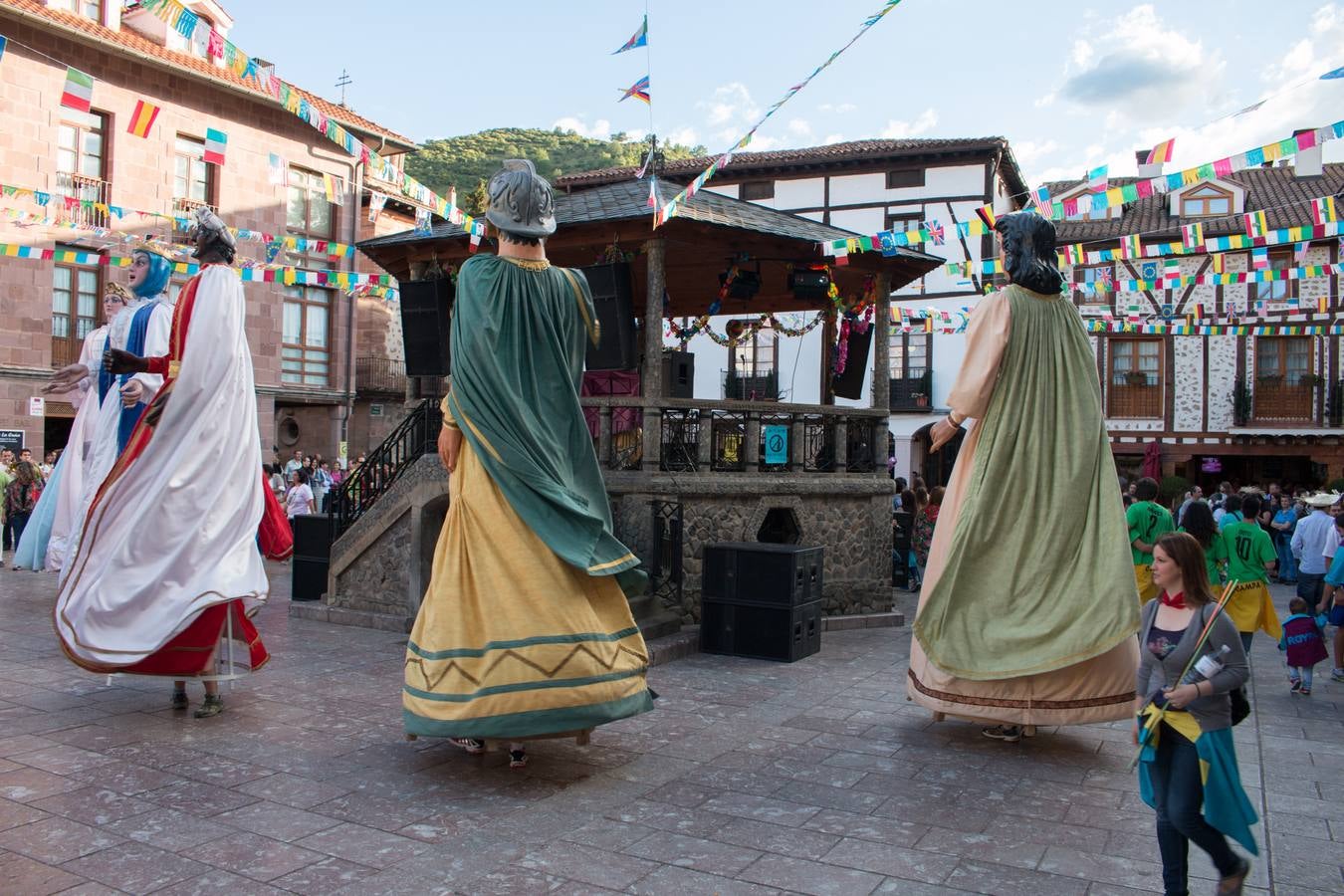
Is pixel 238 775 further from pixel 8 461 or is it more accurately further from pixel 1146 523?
pixel 8 461

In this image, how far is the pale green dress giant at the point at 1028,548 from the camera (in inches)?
214

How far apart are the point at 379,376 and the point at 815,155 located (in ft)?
44.7

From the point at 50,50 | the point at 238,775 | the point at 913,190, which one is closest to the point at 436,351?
the point at 238,775

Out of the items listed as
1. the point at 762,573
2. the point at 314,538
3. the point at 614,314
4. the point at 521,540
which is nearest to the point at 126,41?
the point at 314,538

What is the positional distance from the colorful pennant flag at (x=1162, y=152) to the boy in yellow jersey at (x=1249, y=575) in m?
2.92

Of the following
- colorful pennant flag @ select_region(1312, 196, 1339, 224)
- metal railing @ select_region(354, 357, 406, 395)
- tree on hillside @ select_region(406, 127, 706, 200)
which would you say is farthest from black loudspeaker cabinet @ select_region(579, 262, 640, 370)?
tree on hillside @ select_region(406, 127, 706, 200)

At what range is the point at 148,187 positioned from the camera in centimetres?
2239

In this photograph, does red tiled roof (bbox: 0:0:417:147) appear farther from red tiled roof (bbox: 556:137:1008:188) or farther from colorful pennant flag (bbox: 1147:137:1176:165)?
colorful pennant flag (bbox: 1147:137:1176:165)

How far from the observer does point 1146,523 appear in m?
7.91

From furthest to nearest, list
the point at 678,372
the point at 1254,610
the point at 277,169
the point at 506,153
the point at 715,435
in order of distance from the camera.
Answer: the point at 506,153 → the point at 678,372 → the point at 715,435 → the point at 277,169 → the point at 1254,610

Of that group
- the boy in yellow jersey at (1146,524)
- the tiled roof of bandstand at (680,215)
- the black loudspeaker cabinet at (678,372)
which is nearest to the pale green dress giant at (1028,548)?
the boy in yellow jersey at (1146,524)

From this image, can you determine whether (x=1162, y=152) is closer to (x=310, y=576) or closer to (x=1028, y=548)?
(x=1028, y=548)

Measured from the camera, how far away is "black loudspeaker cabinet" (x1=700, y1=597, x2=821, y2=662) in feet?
27.3

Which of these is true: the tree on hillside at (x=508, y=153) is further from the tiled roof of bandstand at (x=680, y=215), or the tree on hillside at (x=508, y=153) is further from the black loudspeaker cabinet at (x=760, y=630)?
the black loudspeaker cabinet at (x=760, y=630)
